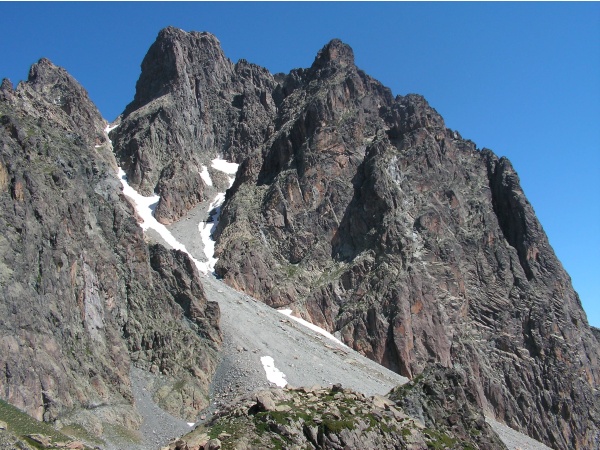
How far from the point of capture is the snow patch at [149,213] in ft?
450

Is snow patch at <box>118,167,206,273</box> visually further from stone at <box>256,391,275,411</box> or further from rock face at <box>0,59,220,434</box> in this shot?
stone at <box>256,391,275,411</box>

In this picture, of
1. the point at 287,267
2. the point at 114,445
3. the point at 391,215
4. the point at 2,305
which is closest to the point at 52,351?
the point at 2,305

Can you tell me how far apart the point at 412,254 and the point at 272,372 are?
55.0 meters

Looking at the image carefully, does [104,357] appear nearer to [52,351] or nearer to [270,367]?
[52,351]

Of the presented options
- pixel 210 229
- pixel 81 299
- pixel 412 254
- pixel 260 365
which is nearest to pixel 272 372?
pixel 260 365

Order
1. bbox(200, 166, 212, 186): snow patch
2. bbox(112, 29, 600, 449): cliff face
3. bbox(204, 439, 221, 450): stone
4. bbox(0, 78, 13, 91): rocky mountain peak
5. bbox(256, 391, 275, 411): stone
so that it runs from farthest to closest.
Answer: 1. bbox(200, 166, 212, 186): snow patch
2. bbox(0, 78, 13, 91): rocky mountain peak
3. bbox(112, 29, 600, 449): cliff face
4. bbox(256, 391, 275, 411): stone
5. bbox(204, 439, 221, 450): stone

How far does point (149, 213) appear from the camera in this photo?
152500 mm

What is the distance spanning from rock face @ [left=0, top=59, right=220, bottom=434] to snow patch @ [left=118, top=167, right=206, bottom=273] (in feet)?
116

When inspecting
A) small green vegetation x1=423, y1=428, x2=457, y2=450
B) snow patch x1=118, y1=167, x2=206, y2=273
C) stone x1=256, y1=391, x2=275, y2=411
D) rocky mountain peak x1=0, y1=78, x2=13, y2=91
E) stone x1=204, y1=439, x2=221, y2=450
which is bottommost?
stone x1=204, y1=439, x2=221, y2=450

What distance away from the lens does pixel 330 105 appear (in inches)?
6171

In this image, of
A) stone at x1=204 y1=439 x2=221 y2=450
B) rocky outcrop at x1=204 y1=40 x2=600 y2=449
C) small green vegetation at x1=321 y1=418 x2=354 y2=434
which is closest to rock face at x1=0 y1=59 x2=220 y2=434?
stone at x1=204 y1=439 x2=221 y2=450

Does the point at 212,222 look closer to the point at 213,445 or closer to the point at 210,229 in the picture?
the point at 210,229

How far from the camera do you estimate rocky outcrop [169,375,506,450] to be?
30266 millimetres

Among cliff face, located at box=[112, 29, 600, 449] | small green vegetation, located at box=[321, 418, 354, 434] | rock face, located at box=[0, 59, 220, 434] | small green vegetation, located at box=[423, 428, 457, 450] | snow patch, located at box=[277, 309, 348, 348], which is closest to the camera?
small green vegetation, located at box=[321, 418, 354, 434]
